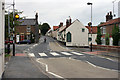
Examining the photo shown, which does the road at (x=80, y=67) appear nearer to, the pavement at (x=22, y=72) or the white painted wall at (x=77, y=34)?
the pavement at (x=22, y=72)

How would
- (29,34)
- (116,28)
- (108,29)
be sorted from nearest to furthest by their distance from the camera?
(116,28), (108,29), (29,34)

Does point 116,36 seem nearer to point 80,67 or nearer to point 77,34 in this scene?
point 80,67

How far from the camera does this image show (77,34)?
47.2 metres

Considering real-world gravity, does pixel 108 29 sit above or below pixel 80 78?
above

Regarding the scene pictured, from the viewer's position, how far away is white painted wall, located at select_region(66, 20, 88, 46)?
46594mm

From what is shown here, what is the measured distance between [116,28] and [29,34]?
34193mm

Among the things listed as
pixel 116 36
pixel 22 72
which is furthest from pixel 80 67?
pixel 116 36

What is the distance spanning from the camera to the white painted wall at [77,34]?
153 feet

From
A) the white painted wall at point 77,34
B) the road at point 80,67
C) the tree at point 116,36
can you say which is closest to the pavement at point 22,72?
the road at point 80,67

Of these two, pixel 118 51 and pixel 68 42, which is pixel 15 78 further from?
pixel 68 42

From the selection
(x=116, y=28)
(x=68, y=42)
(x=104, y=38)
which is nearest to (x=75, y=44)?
(x=68, y=42)

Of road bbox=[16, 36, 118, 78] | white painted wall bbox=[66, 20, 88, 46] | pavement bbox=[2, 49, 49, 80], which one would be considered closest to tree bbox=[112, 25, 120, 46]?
road bbox=[16, 36, 118, 78]

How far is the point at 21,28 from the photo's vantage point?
56.8 meters

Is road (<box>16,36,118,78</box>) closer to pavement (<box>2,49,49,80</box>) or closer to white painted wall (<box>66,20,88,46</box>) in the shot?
pavement (<box>2,49,49,80</box>)
